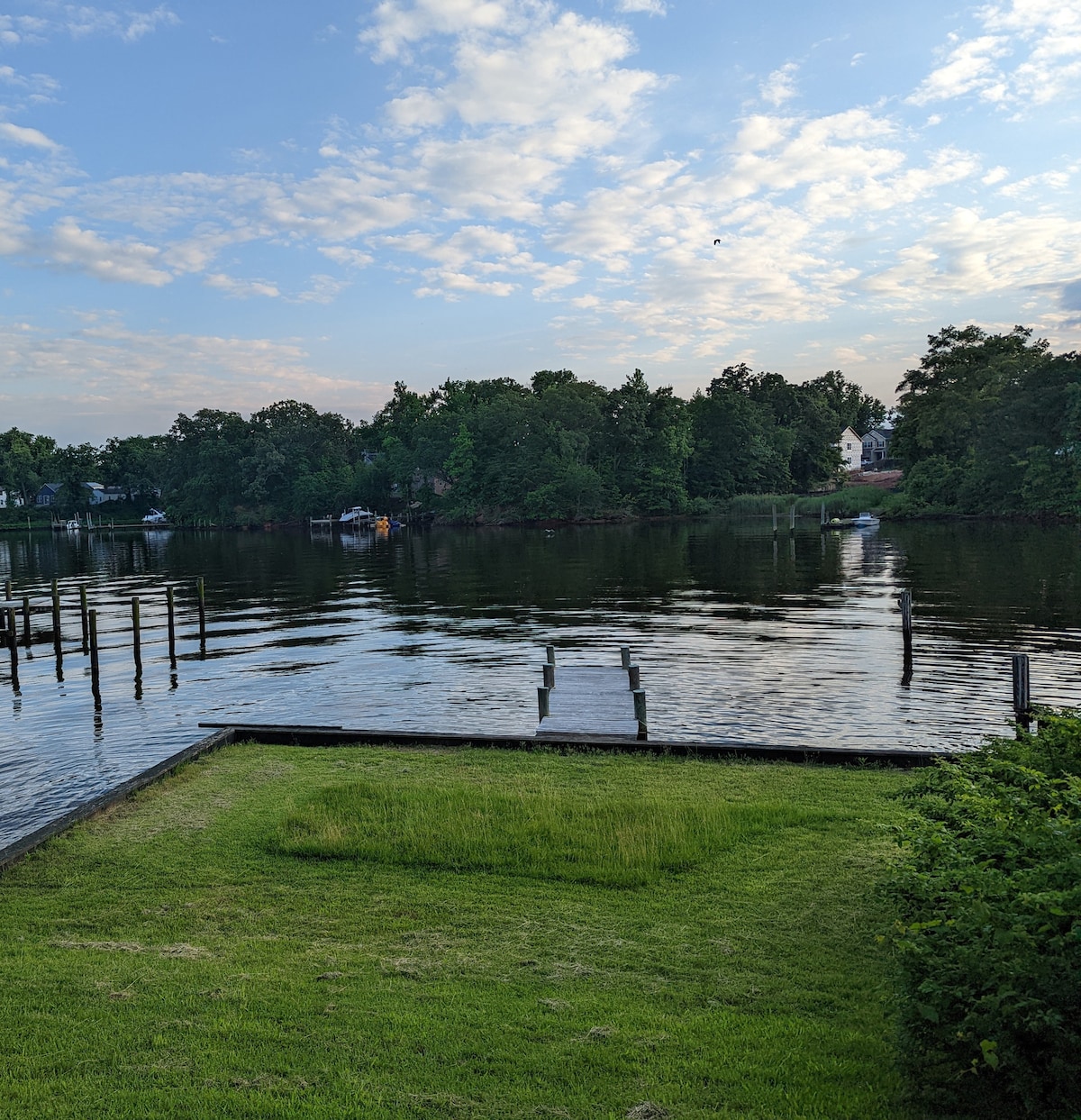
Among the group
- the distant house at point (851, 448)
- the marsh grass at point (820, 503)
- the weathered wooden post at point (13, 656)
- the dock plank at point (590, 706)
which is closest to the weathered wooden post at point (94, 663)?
the weathered wooden post at point (13, 656)

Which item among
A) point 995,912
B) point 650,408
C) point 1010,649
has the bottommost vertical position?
point 1010,649

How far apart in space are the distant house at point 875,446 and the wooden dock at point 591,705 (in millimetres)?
169243

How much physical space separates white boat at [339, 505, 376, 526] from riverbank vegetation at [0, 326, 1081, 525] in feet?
12.0

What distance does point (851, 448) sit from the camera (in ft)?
566

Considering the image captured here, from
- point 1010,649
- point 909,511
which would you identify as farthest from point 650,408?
point 1010,649

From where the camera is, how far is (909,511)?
3848 inches

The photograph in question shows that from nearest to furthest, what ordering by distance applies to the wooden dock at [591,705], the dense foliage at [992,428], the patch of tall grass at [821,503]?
1. the wooden dock at [591,705]
2. the dense foliage at [992,428]
3. the patch of tall grass at [821,503]

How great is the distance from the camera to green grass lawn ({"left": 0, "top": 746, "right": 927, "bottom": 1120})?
552 centimetres

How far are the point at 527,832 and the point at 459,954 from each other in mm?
2759

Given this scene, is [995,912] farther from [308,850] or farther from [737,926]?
[308,850]

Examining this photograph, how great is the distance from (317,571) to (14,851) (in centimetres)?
5317

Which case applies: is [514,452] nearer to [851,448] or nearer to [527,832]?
[851,448]

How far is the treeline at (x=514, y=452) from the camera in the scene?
12412 centimetres

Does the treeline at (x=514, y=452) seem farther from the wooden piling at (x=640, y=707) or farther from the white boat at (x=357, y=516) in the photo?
the wooden piling at (x=640, y=707)
